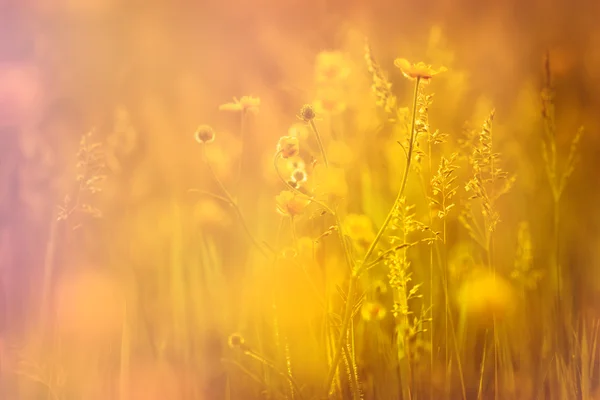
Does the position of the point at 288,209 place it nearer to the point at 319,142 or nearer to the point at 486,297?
the point at 319,142

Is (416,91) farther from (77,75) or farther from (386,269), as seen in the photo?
(77,75)

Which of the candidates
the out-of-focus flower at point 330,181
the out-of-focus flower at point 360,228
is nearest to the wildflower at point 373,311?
the out-of-focus flower at point 360,228

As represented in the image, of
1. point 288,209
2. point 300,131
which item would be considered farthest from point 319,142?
point 288,209

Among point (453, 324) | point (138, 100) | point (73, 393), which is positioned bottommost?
point (73, 393)

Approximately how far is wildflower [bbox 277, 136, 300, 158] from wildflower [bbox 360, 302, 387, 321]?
0.36 m

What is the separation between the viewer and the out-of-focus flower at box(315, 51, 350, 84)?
1076 millimetres

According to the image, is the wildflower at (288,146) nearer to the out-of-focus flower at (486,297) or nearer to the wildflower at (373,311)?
the wildflower at (373,311)

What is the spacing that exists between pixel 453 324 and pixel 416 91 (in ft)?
1.64

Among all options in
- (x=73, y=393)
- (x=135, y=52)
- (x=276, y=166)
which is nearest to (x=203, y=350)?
(x=73, y=393)

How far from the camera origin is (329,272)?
3.38 feet

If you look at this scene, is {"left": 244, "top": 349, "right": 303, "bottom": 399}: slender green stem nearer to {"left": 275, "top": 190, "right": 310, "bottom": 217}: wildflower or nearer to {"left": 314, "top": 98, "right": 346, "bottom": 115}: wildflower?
{"left": 275, "top": 190, "right": 310, "bottom": 217}: wildflower

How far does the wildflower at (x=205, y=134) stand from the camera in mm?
1096

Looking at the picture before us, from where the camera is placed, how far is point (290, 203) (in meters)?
1.05

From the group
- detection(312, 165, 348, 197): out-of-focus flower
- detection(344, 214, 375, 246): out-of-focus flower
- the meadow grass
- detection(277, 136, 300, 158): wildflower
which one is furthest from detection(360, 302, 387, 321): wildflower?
detection(277, 136, 300, 158): wildflower
